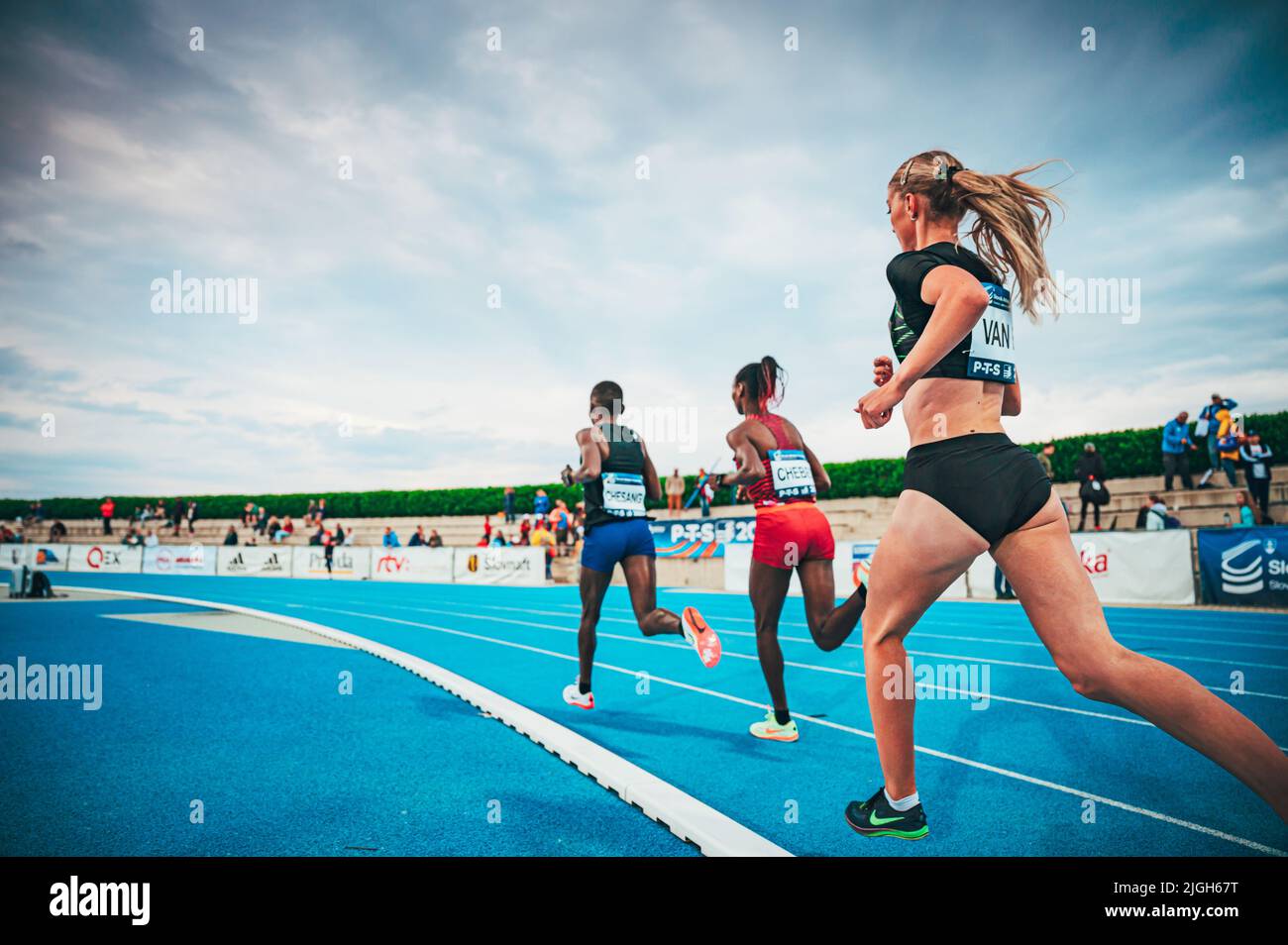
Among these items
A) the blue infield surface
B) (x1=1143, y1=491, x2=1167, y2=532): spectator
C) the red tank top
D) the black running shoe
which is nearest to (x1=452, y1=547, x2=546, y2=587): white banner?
the blue infield surface

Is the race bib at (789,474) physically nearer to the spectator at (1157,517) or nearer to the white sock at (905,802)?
the white sock at (905,802)

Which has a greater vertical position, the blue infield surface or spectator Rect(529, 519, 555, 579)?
spectator Rect(529, 519, 555, 579)

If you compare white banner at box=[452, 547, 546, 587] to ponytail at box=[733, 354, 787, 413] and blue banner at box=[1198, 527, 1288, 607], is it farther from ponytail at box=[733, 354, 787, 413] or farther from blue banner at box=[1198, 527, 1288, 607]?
ponytail at box=[733, 354, 787, 413]

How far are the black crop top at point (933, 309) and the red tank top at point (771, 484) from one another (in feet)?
6.64

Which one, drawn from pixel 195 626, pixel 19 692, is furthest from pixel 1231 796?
pixel 195 626

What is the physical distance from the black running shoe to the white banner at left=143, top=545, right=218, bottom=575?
3226 centimetres

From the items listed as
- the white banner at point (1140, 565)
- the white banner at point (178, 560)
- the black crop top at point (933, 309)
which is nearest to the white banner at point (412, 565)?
the white banner at point (178, 560)

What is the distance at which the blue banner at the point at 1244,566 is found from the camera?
12.3m

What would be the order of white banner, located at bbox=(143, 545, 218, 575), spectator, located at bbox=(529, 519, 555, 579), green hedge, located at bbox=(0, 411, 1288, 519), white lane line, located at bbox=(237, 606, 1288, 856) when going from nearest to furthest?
1. white lane line, located at bbox=(237, 606, 1288, 856)
2. green hedge, located at bbox=(0, 411, 1288, 519)
3. spectator, located at bbox=(529, 519, 555, 579)
4. white banner, located at bbox=(143, 545, 218, 575)

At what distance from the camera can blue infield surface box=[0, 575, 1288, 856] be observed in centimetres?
306
